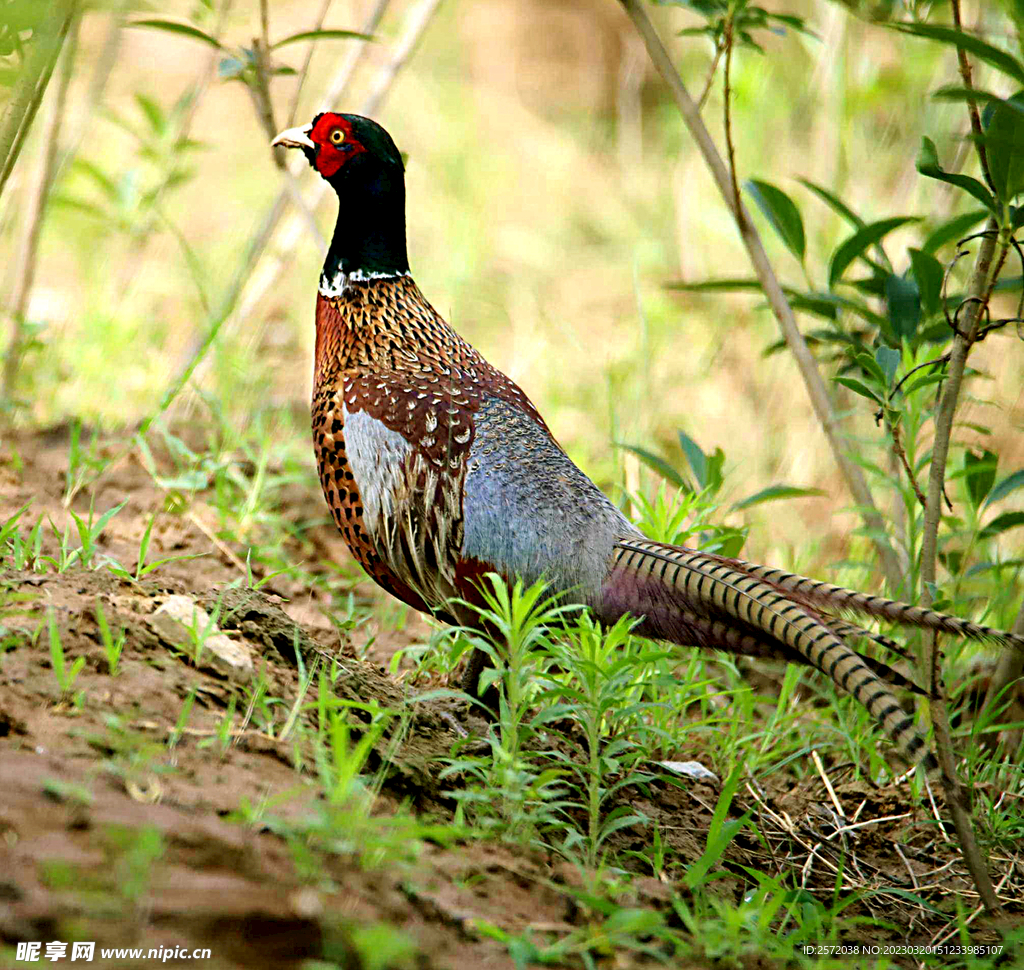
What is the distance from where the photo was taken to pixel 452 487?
10.9 feet

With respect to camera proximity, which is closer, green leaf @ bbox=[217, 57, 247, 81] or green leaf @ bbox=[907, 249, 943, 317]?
A: green leaf @ bbox=[907, 249, 943, 317]

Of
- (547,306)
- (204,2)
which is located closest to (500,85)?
(547,306)

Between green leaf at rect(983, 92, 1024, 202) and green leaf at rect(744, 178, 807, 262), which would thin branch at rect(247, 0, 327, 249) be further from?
green leaf at rect(983, 92, 1024, 202)

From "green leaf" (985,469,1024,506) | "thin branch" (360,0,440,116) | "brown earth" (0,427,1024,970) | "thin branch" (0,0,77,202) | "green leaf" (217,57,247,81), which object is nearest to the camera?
"brown earth" (0,427,1024,970)

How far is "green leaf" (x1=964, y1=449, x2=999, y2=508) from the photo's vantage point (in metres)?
3.58

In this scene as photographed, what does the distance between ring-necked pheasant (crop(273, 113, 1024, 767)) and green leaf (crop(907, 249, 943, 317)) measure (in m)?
1.18

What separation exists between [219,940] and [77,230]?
5835mm

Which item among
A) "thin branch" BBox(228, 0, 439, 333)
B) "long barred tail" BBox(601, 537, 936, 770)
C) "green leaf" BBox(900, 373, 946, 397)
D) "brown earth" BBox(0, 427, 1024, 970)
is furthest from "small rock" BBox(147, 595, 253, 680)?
"thin branch" BBox(228, 0, 439, 333)

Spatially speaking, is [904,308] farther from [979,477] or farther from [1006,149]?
[1006,149]

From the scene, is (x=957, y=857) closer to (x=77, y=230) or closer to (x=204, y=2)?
(x=204, y=2)

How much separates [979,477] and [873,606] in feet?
4.41

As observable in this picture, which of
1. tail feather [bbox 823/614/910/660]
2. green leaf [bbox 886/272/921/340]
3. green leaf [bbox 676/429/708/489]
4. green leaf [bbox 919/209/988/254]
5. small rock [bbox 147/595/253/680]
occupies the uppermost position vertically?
green leaf [bbox 919/209/988/254]

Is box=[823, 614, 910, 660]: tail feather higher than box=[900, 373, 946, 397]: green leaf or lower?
lower

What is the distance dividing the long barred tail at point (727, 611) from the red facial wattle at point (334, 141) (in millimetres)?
1768
